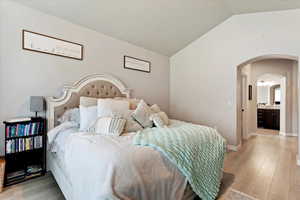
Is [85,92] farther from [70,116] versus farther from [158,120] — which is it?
[158,120]

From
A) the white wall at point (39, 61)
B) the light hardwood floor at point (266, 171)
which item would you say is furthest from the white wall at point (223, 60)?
the white wall at point (39, 61)

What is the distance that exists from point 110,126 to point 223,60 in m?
3.36

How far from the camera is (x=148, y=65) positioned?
4477 mm

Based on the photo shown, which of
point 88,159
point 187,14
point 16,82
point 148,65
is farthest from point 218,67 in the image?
point 16,82

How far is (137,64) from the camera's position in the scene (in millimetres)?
4176

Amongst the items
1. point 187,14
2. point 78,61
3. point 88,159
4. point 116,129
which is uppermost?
point 187,14

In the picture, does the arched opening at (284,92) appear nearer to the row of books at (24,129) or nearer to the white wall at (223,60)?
the white wall at (223,60)

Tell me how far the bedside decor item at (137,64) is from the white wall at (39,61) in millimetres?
147

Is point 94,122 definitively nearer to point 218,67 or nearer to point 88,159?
point 88,159

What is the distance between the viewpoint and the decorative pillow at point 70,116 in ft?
8.44

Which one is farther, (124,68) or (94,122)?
(124,68)

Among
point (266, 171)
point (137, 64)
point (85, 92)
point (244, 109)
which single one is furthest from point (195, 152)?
point (244, 109)

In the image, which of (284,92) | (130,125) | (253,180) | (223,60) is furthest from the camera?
(284,92)

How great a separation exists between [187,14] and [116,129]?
2865 mm
